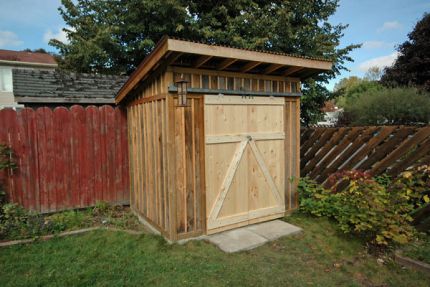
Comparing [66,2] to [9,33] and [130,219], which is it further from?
[9,33]

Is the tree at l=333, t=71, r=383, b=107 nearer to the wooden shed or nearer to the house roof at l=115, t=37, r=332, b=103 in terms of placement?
the house roof at l=115, t=37, r=332, b=103

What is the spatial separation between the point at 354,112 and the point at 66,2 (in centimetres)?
1650

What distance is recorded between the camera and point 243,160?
4461mm

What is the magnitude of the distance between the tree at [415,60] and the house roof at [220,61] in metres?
16.5

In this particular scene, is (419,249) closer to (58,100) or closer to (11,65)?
(58,100)

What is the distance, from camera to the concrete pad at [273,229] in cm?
424

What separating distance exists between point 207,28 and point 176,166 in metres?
9.28

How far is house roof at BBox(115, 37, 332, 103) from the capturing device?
3.52 m

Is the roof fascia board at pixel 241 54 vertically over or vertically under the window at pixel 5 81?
under

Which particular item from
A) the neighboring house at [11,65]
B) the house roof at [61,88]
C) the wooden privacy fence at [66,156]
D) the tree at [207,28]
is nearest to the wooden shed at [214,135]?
the wooden privacy fence at [66,156]

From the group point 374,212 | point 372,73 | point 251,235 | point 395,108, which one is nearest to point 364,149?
point 374,212

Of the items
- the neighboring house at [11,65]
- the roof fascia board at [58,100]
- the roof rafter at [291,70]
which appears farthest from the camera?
the neighboring house at [11,65]

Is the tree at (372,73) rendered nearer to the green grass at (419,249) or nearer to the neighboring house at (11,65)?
the neighboring house at (11,65)

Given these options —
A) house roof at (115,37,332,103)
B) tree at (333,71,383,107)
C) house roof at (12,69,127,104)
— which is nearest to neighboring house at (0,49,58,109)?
house roof at (12,69,127,104)
